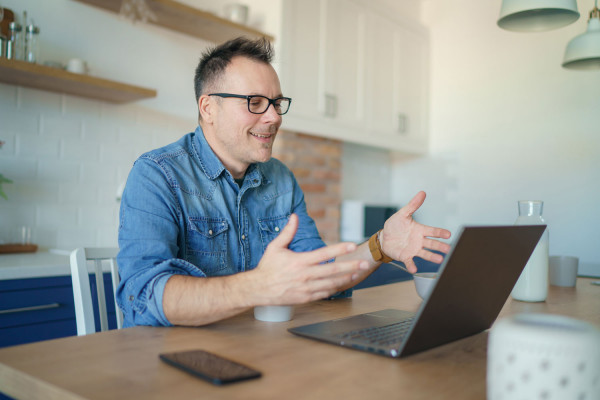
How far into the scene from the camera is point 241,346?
82cm

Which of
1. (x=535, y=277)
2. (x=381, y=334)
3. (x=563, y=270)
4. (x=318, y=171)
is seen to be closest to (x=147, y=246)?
(x=381, y=334)

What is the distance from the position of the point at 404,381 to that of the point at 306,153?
2.93 metres

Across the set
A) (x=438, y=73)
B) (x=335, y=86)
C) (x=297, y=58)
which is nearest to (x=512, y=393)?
(x=297, y=58)

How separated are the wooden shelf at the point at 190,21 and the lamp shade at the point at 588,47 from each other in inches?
63.5

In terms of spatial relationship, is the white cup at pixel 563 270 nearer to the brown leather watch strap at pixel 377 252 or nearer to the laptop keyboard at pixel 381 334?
the brown leather watch strap at pixel 377 252

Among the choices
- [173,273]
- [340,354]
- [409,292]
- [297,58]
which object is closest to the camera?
[340,354]

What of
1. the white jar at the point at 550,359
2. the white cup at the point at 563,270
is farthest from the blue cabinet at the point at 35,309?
the white jar at the point at 550,359

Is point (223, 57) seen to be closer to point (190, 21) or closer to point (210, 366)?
point (210, 366)

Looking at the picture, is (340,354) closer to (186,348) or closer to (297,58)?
(186,348)

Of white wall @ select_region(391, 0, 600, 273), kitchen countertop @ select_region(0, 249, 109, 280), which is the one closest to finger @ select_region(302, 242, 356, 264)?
kitchen countertop @ select_region(0, 249, 109, 280)

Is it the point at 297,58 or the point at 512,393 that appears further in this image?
the point at 297,58

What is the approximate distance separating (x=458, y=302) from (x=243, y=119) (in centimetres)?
90

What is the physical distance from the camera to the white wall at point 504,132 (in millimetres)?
3543

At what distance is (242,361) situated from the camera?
28.9 inches
